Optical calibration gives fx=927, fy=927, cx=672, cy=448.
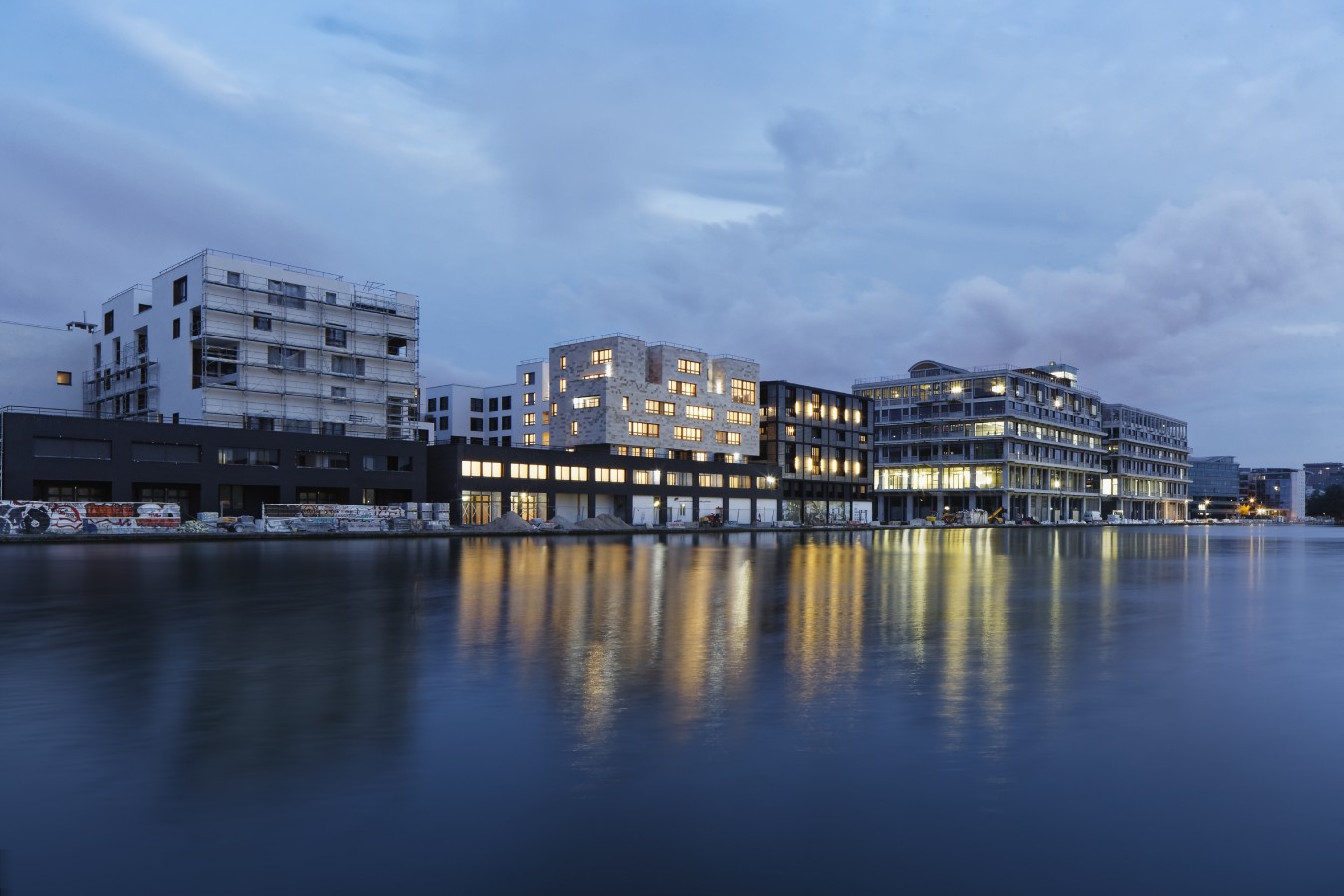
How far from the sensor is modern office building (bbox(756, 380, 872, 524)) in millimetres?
148375

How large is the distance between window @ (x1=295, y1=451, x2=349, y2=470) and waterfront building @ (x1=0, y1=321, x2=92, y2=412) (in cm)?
3102

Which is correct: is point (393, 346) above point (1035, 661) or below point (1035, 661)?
above

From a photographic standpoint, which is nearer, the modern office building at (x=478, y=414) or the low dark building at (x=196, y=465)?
the low dark building at (x=196, y=465)

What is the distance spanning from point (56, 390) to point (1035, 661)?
119 meters

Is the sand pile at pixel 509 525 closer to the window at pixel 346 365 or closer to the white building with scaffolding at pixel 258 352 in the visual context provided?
the white building with scaffolding at pixel 258 352

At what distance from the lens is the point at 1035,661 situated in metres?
15.2

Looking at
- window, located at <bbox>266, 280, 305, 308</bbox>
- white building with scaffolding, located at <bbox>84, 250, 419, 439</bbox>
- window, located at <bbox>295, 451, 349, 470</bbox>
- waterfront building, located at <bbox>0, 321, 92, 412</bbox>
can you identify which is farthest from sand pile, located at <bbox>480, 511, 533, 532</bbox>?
waterfront building, located at <bbox>0, 321, 92, 412</bbox>

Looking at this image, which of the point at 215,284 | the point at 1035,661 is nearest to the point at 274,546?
the point at 215,284

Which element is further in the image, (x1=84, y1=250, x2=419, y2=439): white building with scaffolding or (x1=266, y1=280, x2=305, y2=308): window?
(x1=266, y1=280, x2=305, y2=308): window

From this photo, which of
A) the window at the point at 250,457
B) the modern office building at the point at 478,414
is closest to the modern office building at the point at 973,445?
the modern office building at the point at 478,414

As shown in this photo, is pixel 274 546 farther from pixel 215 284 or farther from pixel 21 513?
pixel 215 284

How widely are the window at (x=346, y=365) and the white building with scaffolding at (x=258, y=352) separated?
109 millimetres

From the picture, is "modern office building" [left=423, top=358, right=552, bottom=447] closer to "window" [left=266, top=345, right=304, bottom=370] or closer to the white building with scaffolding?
the white building with scaffolding

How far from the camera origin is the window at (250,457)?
84.3 meters
